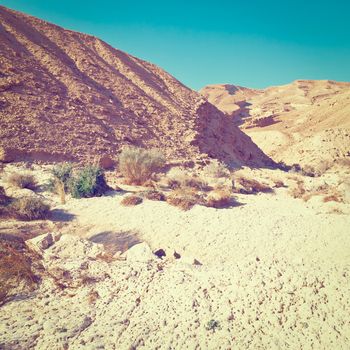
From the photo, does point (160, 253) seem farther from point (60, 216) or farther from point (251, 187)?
point (251, 187)

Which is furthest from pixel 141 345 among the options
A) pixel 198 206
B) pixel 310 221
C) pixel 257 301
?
pixel 310 221

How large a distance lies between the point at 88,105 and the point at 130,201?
25.8 feet

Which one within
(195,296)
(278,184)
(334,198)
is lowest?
(195,296)

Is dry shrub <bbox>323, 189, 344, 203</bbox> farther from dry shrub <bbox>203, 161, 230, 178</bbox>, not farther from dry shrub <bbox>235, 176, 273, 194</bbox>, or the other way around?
dry shrub <bbox>203, 161, 230, 178</bbox>

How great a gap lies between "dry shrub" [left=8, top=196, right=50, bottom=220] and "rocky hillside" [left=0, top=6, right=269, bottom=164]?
441 cm

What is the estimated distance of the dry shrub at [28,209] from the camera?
21.7 ft

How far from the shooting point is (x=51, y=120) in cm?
1226

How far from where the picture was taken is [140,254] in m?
5.15

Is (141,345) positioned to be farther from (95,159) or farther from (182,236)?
(95,159)

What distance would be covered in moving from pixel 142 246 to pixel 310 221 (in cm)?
459

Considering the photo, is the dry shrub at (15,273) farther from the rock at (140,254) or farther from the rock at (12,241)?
the rock at (140,254)

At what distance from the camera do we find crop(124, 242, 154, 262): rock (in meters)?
5.01

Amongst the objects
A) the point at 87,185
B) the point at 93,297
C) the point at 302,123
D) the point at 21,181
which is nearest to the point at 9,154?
the point at 21,181

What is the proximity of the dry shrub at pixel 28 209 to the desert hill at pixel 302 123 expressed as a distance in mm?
17744
